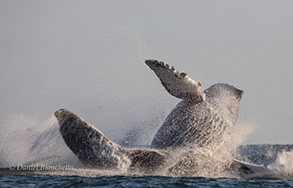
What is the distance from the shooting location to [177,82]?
12.8 m

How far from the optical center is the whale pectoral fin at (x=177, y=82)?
40.4ft

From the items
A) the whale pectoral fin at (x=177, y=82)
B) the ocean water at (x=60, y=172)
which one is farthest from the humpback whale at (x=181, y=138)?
the ocean water at (x=60, y=172)

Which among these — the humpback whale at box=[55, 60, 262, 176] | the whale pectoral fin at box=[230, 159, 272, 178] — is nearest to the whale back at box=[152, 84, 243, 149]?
the humpback whale at box=[55, 60, 262, 176]

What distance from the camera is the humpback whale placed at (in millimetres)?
10617

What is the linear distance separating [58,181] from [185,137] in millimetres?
4361

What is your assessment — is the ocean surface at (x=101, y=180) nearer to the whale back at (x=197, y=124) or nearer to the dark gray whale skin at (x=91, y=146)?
the dark gray whale skin at (x=91, y=146)

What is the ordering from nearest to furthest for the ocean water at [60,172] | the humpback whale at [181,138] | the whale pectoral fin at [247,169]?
the ocean water at [60,172] → the humpback whale at [181,138] → the whale pectoral fin at [247,169]

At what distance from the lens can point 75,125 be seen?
34.8ft

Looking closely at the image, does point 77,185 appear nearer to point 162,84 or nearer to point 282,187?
point 162,84

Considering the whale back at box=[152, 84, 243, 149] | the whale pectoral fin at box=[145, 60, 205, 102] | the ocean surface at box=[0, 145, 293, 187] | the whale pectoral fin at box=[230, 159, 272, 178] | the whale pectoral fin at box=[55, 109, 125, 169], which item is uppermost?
the whale pectoral fin at box=[145, 60, 205, 102]

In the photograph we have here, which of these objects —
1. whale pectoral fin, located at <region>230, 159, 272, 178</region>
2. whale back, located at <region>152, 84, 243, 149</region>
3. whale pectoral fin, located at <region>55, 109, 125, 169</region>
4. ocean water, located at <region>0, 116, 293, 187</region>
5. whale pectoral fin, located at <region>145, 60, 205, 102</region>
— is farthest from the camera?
whale pectoral fin, located at <region>230, 159, 272, 178</region>

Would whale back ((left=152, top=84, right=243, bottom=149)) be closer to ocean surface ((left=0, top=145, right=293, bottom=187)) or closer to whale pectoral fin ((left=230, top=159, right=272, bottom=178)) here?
whale pectoral fin ((left=230, top=159, right=272, bottom=178))

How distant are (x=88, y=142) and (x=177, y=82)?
360 cm

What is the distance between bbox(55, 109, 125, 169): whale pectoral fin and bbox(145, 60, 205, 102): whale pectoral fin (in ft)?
9.56
